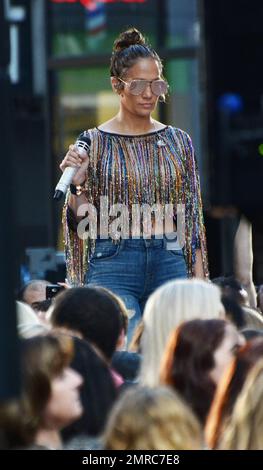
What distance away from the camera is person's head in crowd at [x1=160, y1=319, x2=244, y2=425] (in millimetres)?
4609

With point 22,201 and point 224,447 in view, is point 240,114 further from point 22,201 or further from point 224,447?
point 22,201

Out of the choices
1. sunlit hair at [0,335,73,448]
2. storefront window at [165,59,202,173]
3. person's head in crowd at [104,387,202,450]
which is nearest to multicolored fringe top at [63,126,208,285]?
sunlit hair at [0,335,73,448]

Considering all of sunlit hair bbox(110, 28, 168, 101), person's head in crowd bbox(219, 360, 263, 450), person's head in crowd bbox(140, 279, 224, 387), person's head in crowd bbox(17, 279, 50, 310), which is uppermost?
sunlit hair bbox(110, 28, 168, 101)

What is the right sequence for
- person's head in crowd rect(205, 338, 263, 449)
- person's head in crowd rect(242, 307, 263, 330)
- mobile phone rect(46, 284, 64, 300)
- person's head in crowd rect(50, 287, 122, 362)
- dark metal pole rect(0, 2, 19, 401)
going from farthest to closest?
mobile phone rect(46, 284, 64, 300) → person's head in crowd rect(242, 307, 263, 330) → person's head in crowd rect(50, 287, 122, 362) → person's head in crowd rect(205, 338, 263, 449) → dark metal pole rect(0, 2, 19, 401)

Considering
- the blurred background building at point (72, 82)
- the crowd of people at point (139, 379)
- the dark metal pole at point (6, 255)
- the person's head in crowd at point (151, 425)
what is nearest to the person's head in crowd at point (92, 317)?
the crowd of people at point (139, 379)

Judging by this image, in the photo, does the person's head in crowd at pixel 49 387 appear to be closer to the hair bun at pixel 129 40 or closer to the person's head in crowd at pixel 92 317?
the person's head in crowd at pixel 92 317

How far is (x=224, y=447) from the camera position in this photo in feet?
13.4

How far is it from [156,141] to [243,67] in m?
0.46

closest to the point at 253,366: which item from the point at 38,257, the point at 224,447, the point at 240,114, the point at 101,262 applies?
the point at 224,447

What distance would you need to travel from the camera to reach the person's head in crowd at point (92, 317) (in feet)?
17.4

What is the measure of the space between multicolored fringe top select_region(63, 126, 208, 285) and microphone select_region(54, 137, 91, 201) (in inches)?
1.5

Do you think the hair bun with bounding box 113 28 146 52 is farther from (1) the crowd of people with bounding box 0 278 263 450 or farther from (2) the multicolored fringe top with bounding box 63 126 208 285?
(1) the crowd of people with bounding box 0 278 263 450

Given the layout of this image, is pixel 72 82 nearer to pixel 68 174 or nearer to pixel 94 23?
pixel 94 23

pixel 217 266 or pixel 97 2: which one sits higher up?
pixel 97 2
